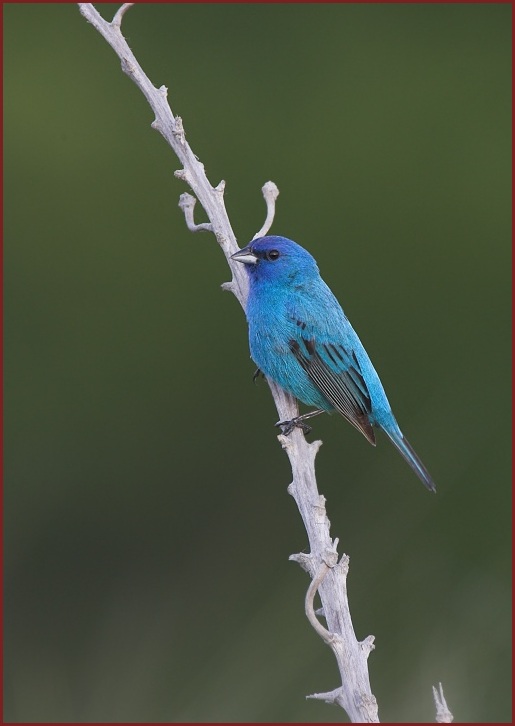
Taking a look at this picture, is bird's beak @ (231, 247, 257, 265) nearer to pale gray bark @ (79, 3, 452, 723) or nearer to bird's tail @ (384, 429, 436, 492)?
pale gray bark @ (79, 3, 452, 723)

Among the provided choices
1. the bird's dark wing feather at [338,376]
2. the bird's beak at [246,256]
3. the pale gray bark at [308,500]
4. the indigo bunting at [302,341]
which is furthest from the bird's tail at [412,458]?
the bird's beak at [246,256]

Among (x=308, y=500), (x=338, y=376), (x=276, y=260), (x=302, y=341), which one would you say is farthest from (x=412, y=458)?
(x=308, y=500)

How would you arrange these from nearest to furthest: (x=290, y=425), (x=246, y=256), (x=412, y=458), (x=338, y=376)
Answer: (x=290, y=425), (x=246, y=256), (x=338, y=376), (x=412, y=458)

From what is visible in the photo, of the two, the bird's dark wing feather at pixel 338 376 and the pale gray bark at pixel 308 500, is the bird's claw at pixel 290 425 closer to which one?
the pale gray bark at pixel 308 500

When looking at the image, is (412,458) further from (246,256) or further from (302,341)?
(246,256)

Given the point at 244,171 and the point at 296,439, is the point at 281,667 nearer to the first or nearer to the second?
the point at 296,439

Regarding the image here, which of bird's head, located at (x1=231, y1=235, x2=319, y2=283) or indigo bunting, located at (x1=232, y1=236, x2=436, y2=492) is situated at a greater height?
bird's head, located at (x1=231, y1=235, x2=319, y2=283)

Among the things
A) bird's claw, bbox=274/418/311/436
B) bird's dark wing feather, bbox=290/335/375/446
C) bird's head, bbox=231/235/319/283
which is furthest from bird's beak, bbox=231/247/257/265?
bird's claw, bbox=274/418/311/436
